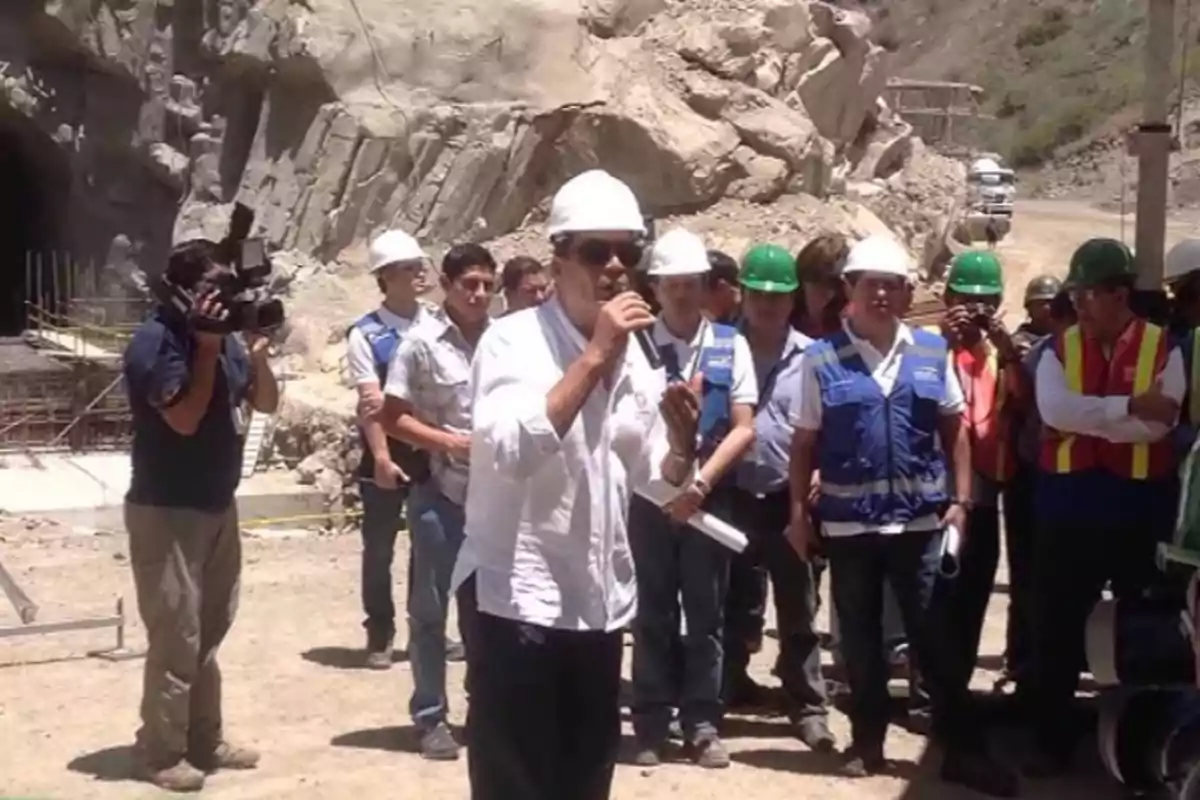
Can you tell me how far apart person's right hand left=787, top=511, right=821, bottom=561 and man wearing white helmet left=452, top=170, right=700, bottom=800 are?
89.4 inches

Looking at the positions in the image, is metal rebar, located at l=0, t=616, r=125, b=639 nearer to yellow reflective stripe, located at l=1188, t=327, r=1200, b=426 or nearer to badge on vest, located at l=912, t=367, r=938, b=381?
badge on vest, located at l=912, t=367, r=938, b=381

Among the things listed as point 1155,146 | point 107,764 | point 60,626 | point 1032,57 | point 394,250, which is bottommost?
point 107,764

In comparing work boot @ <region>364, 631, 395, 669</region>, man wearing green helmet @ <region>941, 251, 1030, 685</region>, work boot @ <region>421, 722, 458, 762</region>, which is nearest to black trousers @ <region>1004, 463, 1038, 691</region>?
man wearing green helmet @ <region>941, 251, 1030, 685</region>

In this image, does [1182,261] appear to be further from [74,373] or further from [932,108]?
[932,108]

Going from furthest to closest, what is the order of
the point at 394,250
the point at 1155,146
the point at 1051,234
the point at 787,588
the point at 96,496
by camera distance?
1. the point at 1051,234
2. the point at 96,496
3. the point at 394,250
4. the point at 1155,146
5. the point at 787,588

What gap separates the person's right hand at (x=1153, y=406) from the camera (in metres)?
6.07

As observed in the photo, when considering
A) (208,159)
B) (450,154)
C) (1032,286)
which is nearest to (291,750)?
(1032,286)

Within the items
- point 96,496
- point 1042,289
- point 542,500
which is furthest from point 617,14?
point 542,500

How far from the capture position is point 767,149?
16859 mm

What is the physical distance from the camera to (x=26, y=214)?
22.3 meters

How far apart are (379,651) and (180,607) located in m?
2.45

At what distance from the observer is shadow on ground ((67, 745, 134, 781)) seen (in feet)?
21.6

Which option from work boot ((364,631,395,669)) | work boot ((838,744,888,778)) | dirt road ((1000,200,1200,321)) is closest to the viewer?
work boot ((838,744,888,778))

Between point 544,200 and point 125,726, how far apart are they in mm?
10261
